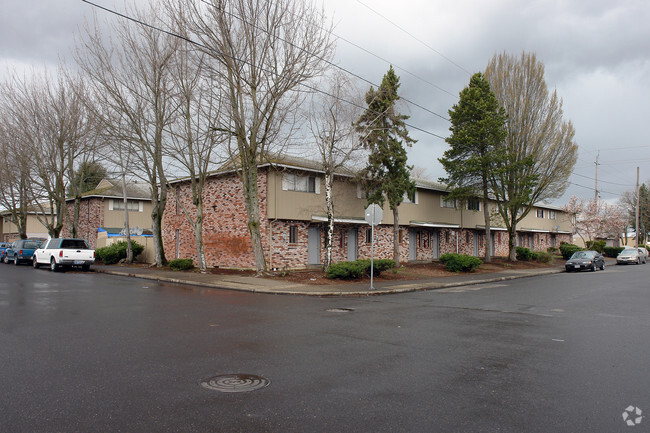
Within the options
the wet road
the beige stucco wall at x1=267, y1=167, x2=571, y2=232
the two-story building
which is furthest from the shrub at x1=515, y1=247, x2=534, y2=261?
the wet road

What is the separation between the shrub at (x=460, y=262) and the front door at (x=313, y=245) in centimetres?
782

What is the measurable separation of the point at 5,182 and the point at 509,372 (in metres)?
43.5

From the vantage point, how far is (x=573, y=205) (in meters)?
52.0

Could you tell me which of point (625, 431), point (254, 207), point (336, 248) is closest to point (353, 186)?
point (336, 248)

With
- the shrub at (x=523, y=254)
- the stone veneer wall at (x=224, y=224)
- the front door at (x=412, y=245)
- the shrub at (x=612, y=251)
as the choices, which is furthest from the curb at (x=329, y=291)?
the shrub at (x=612, y=251)

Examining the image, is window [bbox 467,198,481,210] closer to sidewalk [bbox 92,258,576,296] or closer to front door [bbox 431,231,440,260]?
front door [bbox 431,231,440,260]

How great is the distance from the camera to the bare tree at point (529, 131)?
33438mm

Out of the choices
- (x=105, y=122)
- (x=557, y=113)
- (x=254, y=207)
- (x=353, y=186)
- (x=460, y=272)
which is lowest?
(x=460, y=272)

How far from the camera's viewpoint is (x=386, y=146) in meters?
24.9

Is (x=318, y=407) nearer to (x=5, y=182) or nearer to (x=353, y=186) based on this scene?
(x=353, y=186)

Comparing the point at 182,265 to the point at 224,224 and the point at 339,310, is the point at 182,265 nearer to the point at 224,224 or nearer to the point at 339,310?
the point at 224,224

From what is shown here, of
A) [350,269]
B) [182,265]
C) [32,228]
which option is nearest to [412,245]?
[350,269]

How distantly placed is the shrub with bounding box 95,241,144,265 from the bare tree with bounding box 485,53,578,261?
1034 inches

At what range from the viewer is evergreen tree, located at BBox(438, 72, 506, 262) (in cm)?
3116
